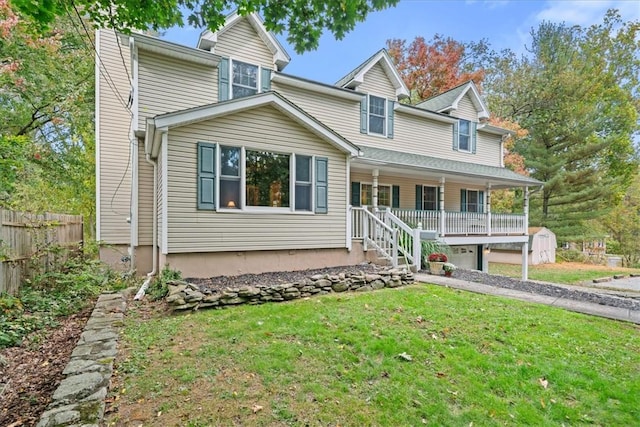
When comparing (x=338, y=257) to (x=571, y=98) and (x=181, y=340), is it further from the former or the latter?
(x=571, y=98)

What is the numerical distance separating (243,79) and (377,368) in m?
9.93

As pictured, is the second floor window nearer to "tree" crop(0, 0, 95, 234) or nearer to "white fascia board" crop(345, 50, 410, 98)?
"white fascia board" crop(345, 50, 410, 98)

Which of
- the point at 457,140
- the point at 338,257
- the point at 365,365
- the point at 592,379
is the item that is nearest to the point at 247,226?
the point at 338,257

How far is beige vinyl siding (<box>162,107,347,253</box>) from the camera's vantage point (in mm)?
7320

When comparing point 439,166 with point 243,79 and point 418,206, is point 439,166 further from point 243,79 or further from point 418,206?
point 243,79

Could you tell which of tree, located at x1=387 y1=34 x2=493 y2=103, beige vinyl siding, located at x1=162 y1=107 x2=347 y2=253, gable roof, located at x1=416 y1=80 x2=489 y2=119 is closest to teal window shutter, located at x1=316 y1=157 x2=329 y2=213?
beige vinyl siding, located at x1=162 y1=107 x2=347 y2=253

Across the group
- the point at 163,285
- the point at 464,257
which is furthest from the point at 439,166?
the point at 163,285

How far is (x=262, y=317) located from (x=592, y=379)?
4.18 m

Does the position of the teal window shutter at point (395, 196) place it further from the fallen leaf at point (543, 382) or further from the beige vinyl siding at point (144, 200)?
the fallen leaf at point (543, 382)

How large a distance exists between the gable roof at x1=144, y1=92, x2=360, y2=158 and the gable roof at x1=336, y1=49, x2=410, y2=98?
462 cm

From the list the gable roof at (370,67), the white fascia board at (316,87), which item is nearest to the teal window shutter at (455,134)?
the gable roof at (370,67)

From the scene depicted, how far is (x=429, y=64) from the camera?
75.7 ft

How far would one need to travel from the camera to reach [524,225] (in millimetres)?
15195

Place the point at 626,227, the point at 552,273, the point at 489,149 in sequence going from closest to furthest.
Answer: the point at 552,273, the point at 489,149, the point at 626,227
